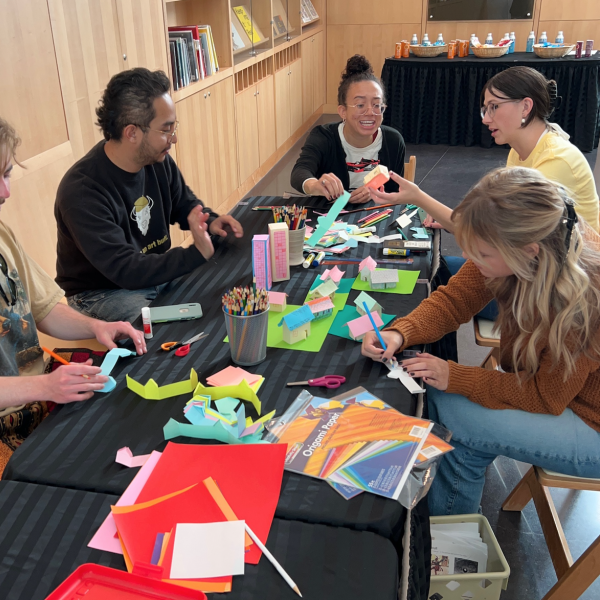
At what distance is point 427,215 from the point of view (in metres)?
2.20

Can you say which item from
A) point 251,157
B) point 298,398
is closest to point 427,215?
point 298,398

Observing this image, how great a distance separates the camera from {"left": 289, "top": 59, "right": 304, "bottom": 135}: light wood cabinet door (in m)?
6.06

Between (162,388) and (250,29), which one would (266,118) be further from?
(162,388)

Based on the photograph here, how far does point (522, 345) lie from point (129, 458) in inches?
35.9

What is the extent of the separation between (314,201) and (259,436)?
1.45m

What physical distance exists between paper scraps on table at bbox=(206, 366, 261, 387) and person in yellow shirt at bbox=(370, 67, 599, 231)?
1.00 metres

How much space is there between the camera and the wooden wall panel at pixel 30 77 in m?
2.30

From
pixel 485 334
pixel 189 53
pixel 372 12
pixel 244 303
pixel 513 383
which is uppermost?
pixel 372 12

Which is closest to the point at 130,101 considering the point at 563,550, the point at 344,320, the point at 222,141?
the point at 344,320

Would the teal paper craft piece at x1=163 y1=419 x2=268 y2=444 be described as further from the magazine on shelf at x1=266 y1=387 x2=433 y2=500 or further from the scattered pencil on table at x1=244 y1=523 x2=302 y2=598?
the scattered pencil on table at x1=244 y1=523 x2=302 y2=598

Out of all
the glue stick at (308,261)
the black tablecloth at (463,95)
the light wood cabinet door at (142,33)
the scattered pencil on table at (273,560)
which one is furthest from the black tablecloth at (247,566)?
the black tablecloth at (463,95)

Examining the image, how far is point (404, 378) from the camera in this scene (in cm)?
131

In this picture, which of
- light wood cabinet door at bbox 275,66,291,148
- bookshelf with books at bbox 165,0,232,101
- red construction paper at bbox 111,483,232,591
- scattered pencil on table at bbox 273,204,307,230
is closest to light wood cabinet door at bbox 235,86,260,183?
bookshelf with books at bbox 165,0,232,101

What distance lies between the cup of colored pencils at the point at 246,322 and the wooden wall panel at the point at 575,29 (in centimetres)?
644
